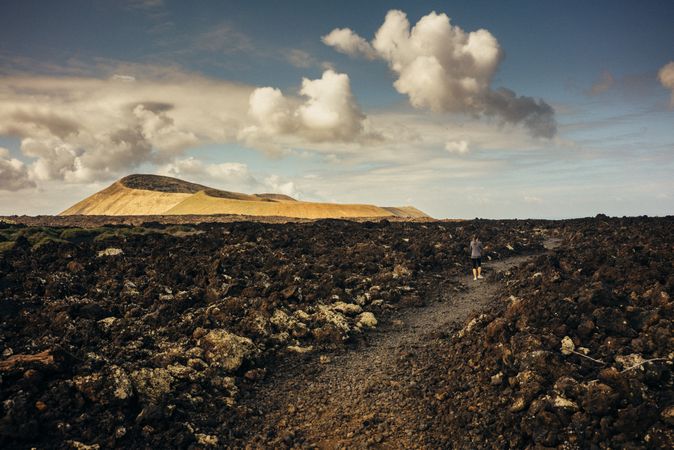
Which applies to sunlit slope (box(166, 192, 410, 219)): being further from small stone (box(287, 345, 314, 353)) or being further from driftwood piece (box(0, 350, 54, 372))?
driftwood piece (box(0, 350, 54, 372))

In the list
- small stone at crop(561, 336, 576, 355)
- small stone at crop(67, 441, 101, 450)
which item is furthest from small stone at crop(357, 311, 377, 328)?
small stone at crop(67, 441, 101, 450)

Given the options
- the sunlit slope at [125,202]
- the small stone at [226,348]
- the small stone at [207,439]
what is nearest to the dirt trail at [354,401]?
the small stone at [207,439]

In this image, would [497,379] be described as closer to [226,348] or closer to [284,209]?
[226,348]

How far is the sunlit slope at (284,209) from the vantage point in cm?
9283

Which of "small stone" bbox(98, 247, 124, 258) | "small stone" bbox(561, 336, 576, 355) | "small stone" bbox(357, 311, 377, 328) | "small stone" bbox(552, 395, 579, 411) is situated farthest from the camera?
"small stone" bbox(98, 247, 124, 258)

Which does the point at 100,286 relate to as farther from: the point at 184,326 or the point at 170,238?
the point at 170,238

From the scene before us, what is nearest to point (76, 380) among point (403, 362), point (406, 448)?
point (406, 448)

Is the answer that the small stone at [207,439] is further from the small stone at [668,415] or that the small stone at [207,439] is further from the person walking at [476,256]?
the person walking at [476,256]

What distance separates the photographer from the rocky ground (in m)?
9.45

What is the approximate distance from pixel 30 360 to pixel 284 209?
83.3m

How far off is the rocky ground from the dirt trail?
0.06m

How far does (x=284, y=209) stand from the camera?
3706 inches

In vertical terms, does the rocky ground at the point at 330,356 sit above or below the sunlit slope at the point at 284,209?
below

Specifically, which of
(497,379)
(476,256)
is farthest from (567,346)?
(476,256)
